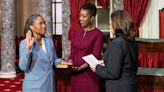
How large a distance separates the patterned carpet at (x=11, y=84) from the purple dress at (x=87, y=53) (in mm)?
4060

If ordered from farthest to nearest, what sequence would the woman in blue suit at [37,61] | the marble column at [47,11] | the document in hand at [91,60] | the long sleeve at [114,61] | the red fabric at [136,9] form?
the marble column at [47,11]
the red fabric at [136,9]
the document in hand at [91,60]
the woman in blue suit at [37,61]
the long sleeve at [114,61]

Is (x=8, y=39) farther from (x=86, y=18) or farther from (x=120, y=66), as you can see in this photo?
(x=120, y=66)

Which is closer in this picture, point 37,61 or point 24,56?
point 24,56

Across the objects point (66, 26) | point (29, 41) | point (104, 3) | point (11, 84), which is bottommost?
point (11, 84)

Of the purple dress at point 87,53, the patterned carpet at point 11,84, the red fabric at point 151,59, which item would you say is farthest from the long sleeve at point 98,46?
the patterned carpet at point 11,84

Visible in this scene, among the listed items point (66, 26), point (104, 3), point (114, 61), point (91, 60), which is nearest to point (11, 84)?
point (66, 26)

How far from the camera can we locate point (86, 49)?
385 centimetres

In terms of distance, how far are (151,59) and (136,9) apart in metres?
1.85

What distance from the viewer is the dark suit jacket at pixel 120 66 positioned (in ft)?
10.3

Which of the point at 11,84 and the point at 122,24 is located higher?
the point at 122,24

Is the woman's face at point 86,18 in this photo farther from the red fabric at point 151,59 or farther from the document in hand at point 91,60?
the red fabric at point 151,59

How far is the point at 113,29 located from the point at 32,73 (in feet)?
2.91

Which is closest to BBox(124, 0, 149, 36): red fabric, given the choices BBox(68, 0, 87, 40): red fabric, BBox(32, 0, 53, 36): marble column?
BBox(68, 0, 87, 40): red fabric

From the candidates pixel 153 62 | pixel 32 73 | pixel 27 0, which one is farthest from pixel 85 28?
pixel 27 0
